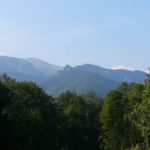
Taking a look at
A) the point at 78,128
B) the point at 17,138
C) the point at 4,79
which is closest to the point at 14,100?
the point at 17,138

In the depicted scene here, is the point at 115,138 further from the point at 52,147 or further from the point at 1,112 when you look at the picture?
the point at 1,112

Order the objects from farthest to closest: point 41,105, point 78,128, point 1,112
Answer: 1. point 78,128
2. point 41,105
3. point 1,112

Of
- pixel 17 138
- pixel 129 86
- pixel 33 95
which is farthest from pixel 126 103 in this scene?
pixel 17 138

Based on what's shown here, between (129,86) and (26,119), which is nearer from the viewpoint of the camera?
(26,119)

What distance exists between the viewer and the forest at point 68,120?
60.4 meters

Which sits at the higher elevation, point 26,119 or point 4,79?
point 4,79

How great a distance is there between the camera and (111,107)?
92.7m

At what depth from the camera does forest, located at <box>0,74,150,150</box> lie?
60.4 meters

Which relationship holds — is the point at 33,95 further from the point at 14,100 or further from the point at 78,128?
the point at 78,128

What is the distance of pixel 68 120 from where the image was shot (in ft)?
329

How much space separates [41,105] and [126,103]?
55.4 feet

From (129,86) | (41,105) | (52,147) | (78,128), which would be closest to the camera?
(52,147)

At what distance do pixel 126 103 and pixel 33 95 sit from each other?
18987mm

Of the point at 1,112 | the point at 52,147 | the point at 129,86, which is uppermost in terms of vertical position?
the point at 129,86
